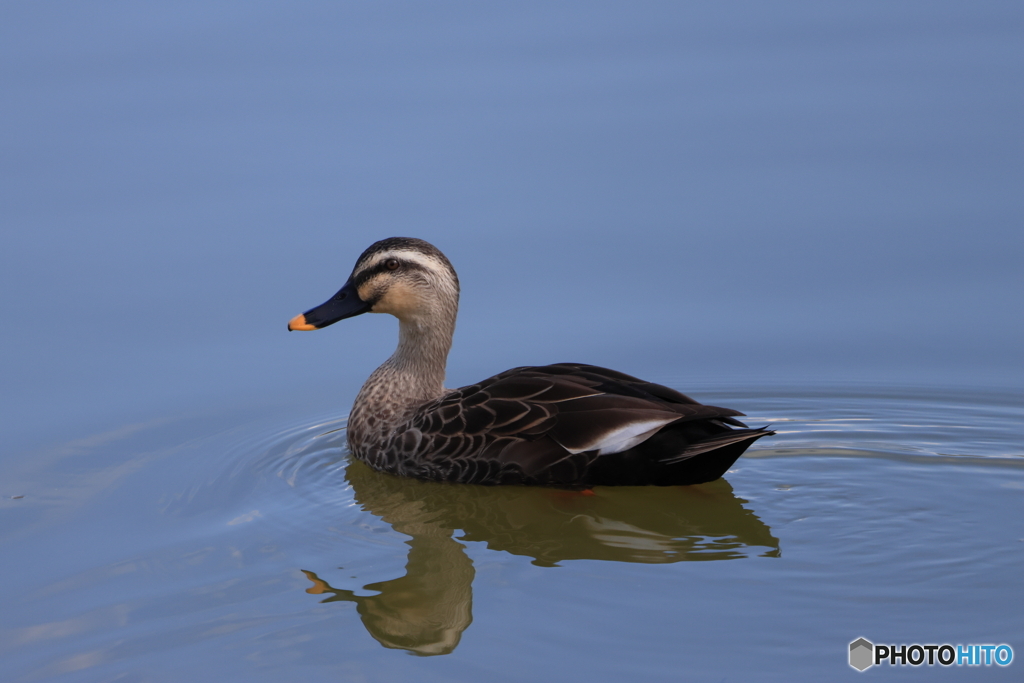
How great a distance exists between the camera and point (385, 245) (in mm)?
7875

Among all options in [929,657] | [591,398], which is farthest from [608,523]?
[929,657]

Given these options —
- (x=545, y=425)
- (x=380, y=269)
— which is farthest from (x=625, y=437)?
(x=380, y=269)

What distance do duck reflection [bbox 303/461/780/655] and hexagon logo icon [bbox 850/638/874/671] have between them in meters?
0.98

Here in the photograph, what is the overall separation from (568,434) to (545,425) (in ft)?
0.55

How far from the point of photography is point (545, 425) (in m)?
6.90

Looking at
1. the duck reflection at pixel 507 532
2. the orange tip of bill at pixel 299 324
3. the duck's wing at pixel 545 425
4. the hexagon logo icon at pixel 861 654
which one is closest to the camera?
the hexagon logo icon at pixel 861 654

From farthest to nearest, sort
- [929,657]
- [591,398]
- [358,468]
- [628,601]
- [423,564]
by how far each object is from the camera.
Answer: [358,468]
[591,398]
[423,564]
[628,601]
[929,657]

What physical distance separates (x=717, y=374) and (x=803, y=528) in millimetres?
2548

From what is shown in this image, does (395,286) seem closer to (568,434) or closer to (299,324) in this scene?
(299,324)

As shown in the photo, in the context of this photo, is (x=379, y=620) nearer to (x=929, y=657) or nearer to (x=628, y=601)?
(x=628, y=601)

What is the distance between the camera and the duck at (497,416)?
664 centimetres

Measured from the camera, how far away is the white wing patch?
653 centimetres

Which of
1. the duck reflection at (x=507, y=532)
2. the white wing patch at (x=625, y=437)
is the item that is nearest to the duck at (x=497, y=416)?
the white wing patch at (x=625, y=437)

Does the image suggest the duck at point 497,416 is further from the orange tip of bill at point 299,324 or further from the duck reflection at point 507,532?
the duck reflection at point 507,532
